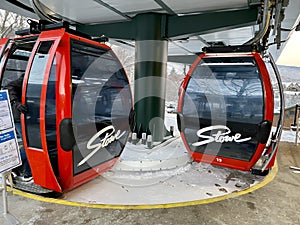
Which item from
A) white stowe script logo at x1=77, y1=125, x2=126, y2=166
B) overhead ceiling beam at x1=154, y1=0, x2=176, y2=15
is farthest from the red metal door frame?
overhead ceiling beam at x1=154, y1=0, x2=176, y2=15

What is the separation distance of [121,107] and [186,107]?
1.14 m

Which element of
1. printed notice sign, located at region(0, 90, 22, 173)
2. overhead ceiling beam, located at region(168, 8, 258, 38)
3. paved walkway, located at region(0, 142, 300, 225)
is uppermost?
overhead ceiling beam, located at region(168, 8, 258, 38)

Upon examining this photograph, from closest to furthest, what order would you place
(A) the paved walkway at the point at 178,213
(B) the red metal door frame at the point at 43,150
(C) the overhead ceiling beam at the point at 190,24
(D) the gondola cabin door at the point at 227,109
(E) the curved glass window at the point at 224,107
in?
(A) the paved walkway at the point at 178,213 < (B) the red metal door frame at the point at 43,150 < (D) the gondola cabin door at the point at 227,109 < (E) the curved glass window at the point at 224,107 < (C) the overhead ceiling beam at the point at 190,24

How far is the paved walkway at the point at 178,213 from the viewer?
2004 millimetres

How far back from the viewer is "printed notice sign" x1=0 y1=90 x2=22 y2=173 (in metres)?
1.82

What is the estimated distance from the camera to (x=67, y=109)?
7.66 feet

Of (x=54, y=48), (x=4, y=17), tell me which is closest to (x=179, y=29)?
(x=54, y=48)

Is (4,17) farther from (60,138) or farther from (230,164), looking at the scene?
(230,164)

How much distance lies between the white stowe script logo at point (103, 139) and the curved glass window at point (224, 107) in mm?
1275

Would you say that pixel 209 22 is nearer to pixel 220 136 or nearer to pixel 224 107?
pixel 224 107

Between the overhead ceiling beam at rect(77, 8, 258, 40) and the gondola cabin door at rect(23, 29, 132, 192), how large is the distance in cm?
197

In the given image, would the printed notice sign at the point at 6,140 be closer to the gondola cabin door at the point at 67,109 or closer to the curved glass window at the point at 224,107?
the gondola cabin door at the point at 67,109

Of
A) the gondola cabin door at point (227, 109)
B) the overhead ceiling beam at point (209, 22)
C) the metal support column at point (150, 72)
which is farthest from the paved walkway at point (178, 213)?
the overhead ceiling beam at point (209, 22)

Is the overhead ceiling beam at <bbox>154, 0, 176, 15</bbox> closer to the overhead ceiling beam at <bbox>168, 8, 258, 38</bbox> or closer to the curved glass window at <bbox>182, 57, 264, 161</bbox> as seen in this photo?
the overhead ceiling beam at <bbox>168, 8, 258, 38</bbox>
